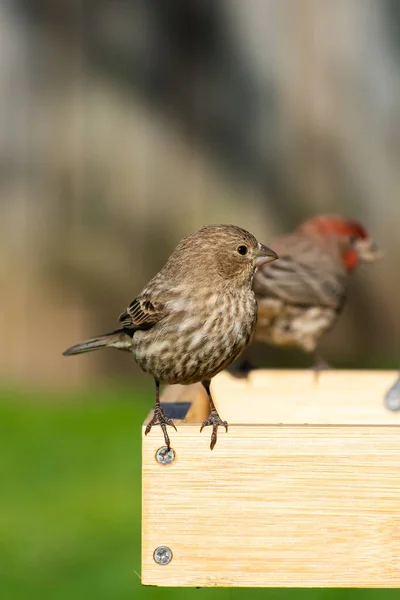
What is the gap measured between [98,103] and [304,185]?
1554 millimetres

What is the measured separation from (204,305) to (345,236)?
2.62 meters

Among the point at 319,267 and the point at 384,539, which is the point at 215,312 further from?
the point at 319,267

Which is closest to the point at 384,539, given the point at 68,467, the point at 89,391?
the point at 68,467

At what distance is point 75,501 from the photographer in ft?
18.6

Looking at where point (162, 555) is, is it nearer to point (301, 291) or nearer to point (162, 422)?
point (162, 422)

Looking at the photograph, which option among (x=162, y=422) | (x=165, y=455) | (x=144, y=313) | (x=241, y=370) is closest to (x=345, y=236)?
(x=241, y=370)

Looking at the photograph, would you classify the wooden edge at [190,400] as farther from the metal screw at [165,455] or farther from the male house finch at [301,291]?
the male house finch at [301,291]

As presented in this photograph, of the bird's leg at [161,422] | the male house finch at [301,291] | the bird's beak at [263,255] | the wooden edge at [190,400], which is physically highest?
the bird's beak at [263,255]

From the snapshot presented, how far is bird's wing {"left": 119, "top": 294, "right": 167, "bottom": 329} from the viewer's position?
3.31 meters

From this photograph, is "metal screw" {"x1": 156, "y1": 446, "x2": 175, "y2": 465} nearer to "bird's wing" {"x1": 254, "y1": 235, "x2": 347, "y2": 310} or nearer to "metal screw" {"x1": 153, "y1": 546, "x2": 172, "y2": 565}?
"metal screw" {"x1": 153, "y1": 546, "x2": 172, "y2": 565}

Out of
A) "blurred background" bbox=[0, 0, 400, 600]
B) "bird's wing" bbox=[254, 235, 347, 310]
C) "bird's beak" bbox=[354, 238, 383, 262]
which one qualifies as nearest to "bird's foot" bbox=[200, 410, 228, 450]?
"bird's wing" bbox=[254, 235, 347, 310]

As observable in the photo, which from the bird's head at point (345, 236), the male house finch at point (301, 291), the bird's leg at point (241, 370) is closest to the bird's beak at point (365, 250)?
the bird's head at point (345, 236)

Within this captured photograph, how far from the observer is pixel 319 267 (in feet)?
17.8

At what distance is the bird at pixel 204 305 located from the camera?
10.5 ft
